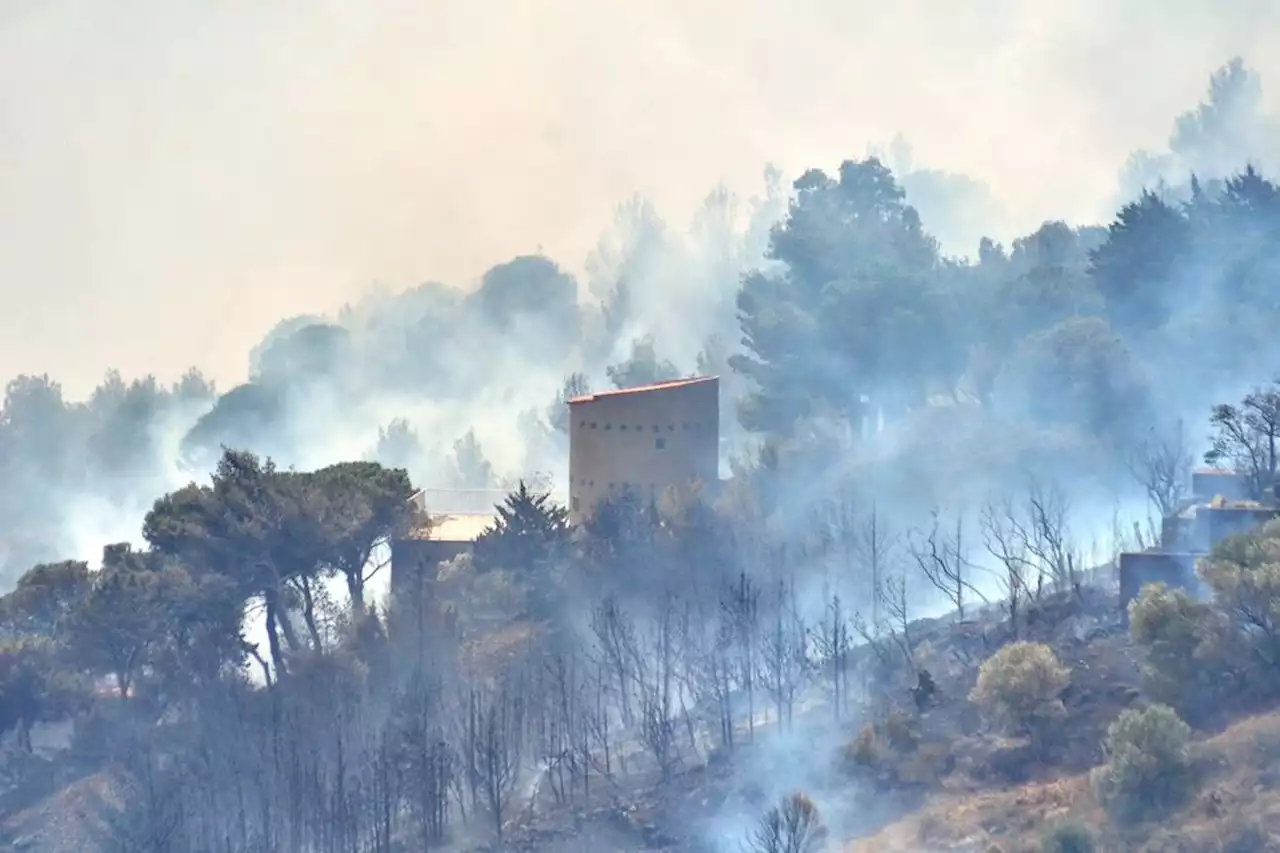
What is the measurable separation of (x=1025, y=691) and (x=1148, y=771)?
3737 mm

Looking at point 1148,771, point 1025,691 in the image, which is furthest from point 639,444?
point 1148,771

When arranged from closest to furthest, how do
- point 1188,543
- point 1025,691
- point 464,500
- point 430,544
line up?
point 1025,691
point 1188,543
point 430,544
point 464,500

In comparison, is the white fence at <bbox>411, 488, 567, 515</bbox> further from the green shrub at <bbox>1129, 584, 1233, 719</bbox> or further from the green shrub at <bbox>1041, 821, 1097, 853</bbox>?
the green shrub at <bbox>1041, 821, 1097, 853</bbox>

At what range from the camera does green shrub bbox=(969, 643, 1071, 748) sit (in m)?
32.4

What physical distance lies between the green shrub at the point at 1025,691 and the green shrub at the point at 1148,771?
8.80ft

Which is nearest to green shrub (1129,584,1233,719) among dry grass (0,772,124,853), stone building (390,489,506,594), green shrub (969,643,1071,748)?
green shrub (969,643,1071,748)

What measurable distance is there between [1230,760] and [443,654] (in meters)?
16.8

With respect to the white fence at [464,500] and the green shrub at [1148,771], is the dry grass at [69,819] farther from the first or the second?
the white fence at [464,500]

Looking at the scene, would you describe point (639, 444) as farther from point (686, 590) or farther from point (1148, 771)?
point (1148, 771)

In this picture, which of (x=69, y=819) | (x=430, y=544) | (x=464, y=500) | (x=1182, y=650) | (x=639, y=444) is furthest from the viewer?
(x=464, y=500)

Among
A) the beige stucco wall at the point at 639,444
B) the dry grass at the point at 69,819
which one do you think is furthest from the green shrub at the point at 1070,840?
the beige stucco wall at the point at 639,444

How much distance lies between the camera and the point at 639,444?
47781 millimetres

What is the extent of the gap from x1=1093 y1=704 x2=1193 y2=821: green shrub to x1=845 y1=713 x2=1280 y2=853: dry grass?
23 cm

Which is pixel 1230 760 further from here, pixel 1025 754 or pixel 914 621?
pixel 914 621
